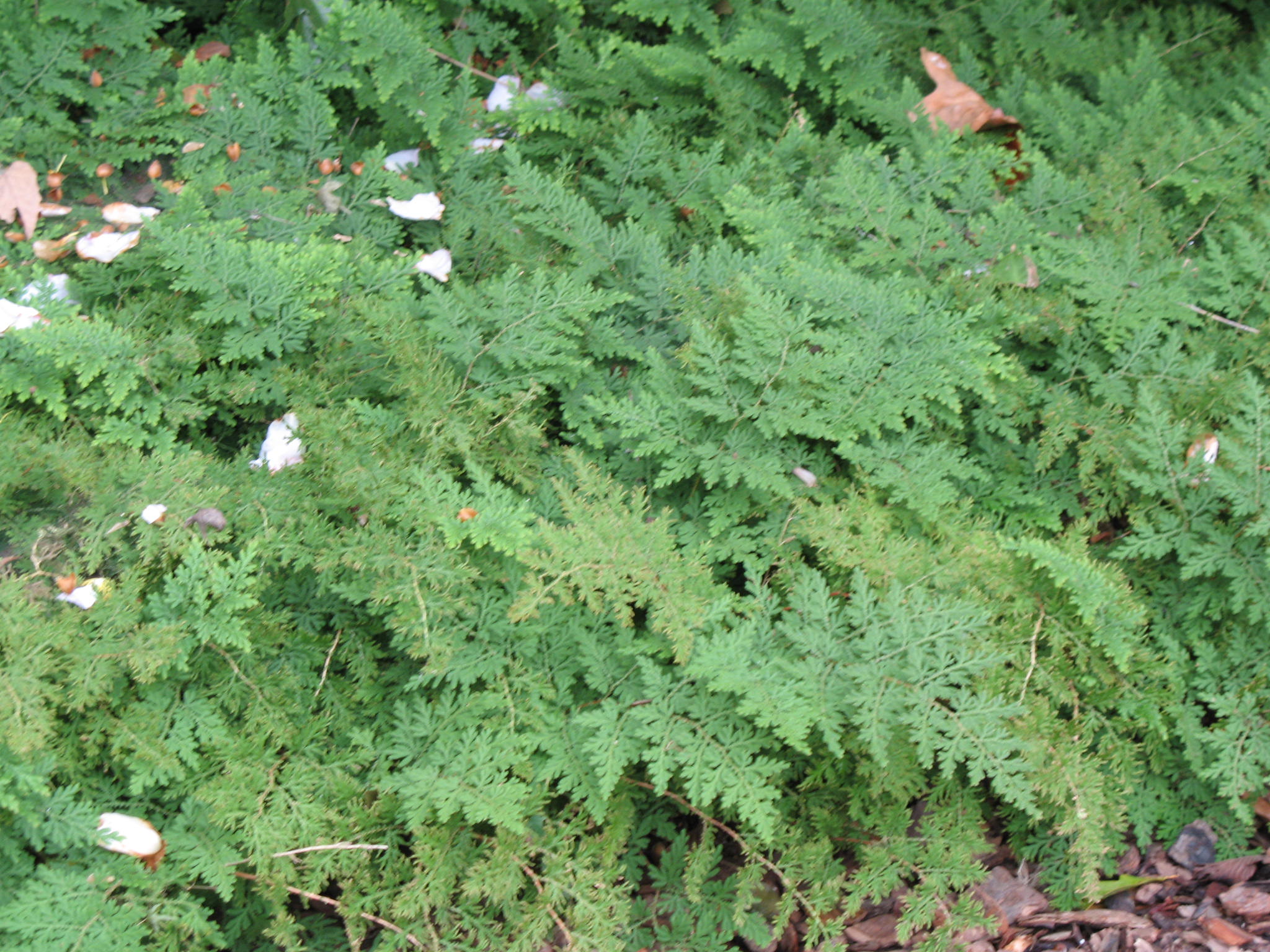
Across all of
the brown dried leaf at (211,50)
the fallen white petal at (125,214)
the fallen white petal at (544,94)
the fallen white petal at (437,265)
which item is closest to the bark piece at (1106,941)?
the fallen white petal at (437,265)

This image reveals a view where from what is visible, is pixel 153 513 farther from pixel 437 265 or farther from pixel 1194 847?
pixel 1194 847

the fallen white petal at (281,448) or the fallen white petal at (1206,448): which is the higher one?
the fallen white petal at (1206,448)

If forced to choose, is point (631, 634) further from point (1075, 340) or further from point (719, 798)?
point (1075, 340)

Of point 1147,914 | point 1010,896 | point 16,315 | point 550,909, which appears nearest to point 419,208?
point 16,315

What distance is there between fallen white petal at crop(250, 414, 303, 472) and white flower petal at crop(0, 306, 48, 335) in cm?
65

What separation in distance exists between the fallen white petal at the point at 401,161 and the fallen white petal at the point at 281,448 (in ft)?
3.40

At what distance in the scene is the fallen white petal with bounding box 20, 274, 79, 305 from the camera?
268cm

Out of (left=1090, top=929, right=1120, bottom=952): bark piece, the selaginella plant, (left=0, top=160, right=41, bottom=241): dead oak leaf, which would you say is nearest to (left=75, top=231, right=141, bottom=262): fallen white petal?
the selaginella plant

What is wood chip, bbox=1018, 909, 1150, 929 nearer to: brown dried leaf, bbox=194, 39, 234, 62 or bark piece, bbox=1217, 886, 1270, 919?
bark piece, bbox=1217, 886, 1270, 919

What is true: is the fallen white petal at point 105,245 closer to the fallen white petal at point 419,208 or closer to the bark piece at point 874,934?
the fallen white petal at point 419,208

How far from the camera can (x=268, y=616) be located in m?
2.44

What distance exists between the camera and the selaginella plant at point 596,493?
7.44 ft

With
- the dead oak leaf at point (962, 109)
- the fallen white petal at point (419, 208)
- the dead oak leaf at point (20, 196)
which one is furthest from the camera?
the dead oak leaf at point (962, 109)

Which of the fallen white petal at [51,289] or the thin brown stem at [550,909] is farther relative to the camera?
the fallen white petal at [51,289]
